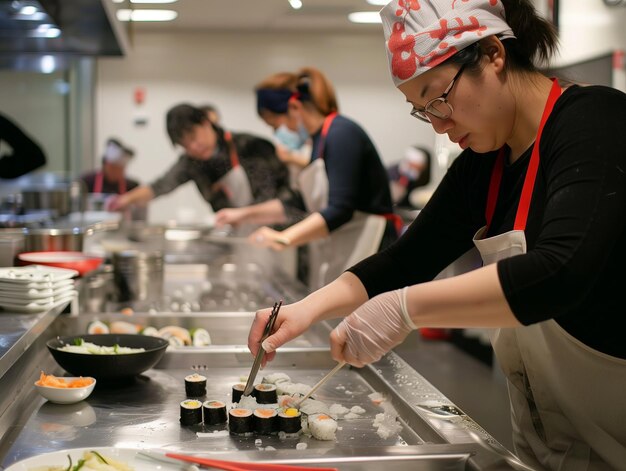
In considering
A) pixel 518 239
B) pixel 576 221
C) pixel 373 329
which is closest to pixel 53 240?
pixel 373 329

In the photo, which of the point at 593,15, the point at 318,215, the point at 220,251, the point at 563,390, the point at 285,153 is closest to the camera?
the point at 563,390

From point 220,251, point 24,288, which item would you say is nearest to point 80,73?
point 220,251

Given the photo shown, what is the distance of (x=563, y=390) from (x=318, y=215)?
199 centimetres

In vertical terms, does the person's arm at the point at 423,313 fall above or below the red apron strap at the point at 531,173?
below

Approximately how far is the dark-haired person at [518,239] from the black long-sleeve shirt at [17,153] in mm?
2173

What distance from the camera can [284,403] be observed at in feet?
4.72

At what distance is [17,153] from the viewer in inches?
128

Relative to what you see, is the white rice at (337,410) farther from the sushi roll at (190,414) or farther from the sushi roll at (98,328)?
the sushi roll at (98,328)

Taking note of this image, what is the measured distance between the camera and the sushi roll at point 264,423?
4.41ft

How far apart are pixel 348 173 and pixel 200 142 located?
9.04 feet

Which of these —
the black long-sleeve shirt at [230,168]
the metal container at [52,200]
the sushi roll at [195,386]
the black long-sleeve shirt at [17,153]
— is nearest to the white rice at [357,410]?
the sushi roll at [195,386]

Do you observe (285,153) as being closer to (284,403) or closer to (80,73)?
(80,73)

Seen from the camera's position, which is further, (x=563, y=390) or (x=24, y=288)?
(x=24, y=288)

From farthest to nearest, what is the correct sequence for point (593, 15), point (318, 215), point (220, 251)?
1. point (220, 251)
2. point (593, 15)
3. point (318, 215)
